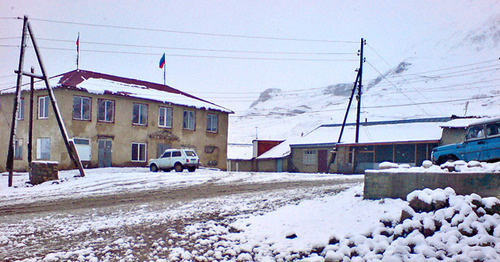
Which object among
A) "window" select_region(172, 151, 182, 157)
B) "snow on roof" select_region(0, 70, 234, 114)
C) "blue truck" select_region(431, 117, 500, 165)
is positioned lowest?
"window" select_region(172, 151, 182, 157)

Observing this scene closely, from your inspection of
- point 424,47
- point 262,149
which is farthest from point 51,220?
point 424,47

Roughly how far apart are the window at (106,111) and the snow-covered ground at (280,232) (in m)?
21.6

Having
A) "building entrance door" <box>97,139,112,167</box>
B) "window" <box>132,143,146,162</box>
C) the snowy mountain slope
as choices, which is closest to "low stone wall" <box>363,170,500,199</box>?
"building entrance door" <box>97,139,112,167</box>

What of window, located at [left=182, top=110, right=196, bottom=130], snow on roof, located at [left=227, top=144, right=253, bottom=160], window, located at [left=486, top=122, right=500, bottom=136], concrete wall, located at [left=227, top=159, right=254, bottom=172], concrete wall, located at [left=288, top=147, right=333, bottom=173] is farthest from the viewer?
snow on roof, located at [left=227, top=144, right=253, bottom=160]

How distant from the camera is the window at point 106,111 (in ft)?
101

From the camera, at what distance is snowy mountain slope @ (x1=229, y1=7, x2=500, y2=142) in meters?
111

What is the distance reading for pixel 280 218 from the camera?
329 inches

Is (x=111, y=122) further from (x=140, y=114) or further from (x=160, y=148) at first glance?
(x=160, y=148)

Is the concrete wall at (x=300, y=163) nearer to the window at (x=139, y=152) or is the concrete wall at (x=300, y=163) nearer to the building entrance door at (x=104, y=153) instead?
the window at (x=139, y=152)

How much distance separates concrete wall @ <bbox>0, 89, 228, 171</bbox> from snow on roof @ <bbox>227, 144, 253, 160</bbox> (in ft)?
63.7

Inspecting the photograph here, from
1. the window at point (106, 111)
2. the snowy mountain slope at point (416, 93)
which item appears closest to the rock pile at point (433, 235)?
the window at point (106, 111)

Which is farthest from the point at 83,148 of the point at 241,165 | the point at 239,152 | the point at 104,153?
the point at 239,152

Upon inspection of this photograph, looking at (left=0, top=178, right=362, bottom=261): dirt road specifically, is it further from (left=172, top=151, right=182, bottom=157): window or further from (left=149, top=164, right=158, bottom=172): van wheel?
(left=149, top=164, right=158, bottom=172): van wheel

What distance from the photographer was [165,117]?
1375 inches
